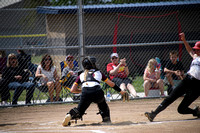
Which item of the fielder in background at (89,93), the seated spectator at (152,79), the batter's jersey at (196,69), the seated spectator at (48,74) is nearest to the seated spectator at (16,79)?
the seated spectator at (48,74)

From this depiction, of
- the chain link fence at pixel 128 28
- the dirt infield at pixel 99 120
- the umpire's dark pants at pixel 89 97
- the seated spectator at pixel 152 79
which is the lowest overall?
the dirt infield at pixel 99 120

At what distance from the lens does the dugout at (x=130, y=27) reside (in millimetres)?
13453

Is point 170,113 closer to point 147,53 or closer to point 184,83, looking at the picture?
point 184,83

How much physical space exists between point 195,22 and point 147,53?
2.82 meters

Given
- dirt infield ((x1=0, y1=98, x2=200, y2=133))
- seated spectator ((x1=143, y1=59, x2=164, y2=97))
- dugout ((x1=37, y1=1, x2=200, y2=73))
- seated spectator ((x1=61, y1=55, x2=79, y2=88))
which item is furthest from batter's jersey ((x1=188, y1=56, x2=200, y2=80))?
dugout ((x1=37, y1=1, x2=200, y2=73))

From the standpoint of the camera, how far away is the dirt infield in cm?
496

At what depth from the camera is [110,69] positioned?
9.06m

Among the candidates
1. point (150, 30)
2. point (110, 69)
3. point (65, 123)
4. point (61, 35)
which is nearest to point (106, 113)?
point (65, 123)

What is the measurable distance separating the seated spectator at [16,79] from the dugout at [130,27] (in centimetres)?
468

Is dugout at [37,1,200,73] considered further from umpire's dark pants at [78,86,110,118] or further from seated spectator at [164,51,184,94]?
umpire's dark pants at [78,86,110,118]

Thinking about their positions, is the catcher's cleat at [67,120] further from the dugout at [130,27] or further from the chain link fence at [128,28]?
the dugout at [130,27]

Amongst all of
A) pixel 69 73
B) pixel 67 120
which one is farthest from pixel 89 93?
pixel 69 73

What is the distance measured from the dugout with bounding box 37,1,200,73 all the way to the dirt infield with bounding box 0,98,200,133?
17.7 ft

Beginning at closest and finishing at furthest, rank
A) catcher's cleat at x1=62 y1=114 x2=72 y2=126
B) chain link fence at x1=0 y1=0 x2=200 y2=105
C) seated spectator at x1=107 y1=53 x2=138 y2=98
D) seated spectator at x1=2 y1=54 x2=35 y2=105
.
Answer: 1. catcher's cleat at x1=62 y1=114 x2=72 y2=126
2. seated spectator at x1=2 y1=54 x2=35 y2=105
3. seated spectator at x1=107 y1=53 x2=138 y2=98
4. chain link fence at x1=0 y1=0 x2=200 y2=105
